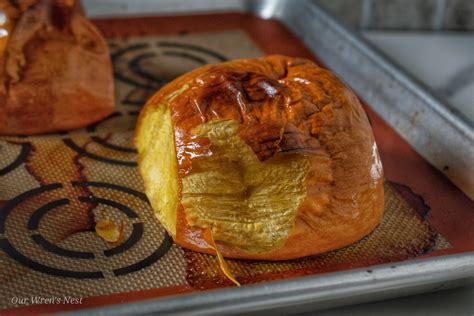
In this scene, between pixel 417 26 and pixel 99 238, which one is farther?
pixel 417 26

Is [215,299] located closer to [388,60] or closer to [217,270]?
[217,270]

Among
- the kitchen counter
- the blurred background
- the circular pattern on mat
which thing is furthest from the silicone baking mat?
the blurred background

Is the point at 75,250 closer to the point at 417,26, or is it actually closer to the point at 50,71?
the point at 50,71

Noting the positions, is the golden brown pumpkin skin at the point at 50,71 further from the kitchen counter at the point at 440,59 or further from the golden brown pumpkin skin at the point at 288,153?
the kitchen counter at the point at 440,59

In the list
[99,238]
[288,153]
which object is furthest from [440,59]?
[99,238]

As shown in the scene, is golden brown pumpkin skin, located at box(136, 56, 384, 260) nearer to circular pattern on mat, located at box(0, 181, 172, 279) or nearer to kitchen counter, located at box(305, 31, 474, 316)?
circular pattern on mat, located at box(0, 181, 172, 279)
